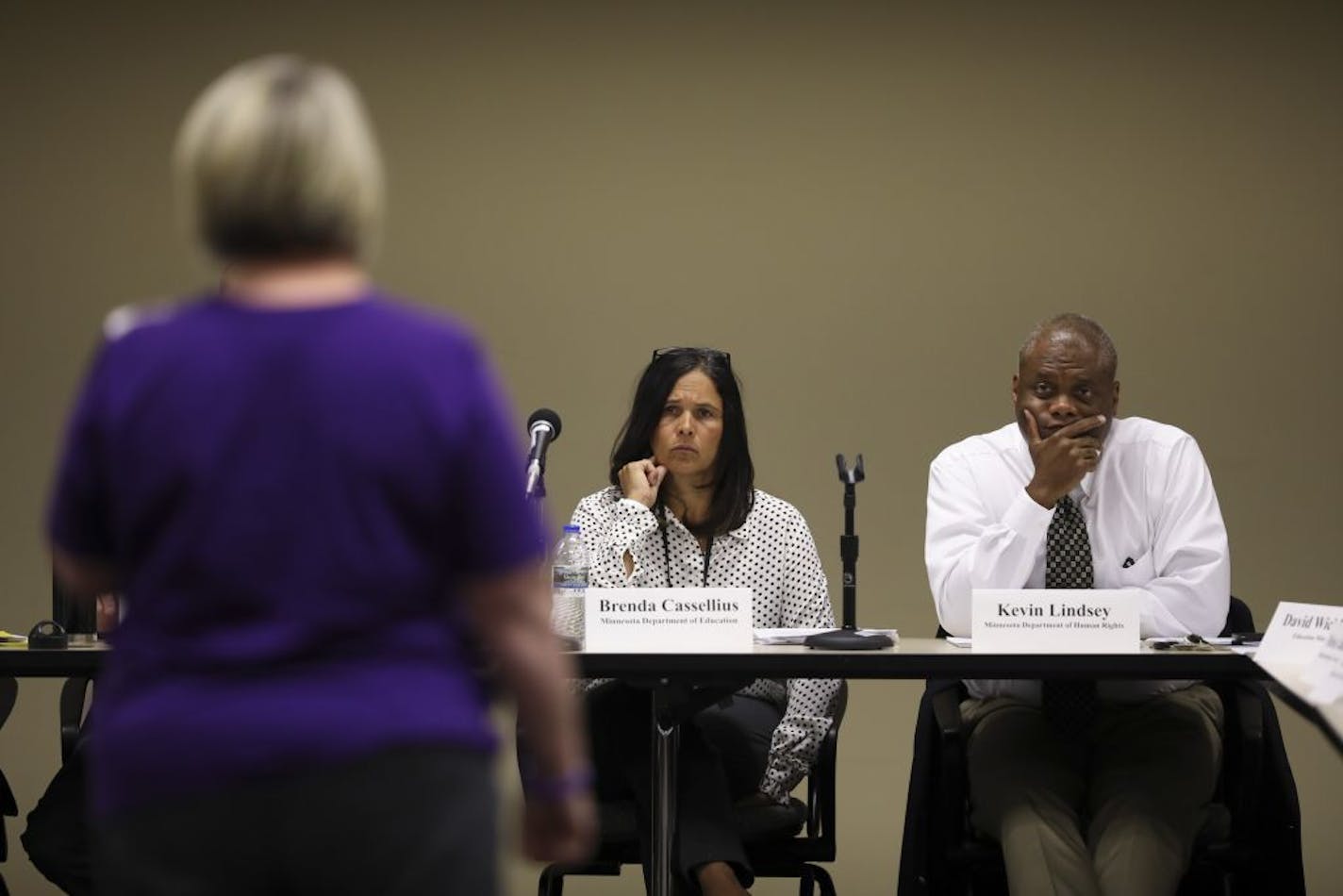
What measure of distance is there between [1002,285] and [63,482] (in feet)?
14.4

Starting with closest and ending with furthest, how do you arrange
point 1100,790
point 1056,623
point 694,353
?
point 1056,623, point 1100,790, point 694,353

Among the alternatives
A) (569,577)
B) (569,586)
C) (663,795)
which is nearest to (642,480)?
(569,577)

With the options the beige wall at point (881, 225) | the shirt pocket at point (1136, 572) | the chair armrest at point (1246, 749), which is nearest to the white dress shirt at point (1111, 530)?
the shirt pocket at point (1136, 572)

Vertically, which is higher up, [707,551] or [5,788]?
[707,551]

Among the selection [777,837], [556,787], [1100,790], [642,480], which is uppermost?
[642,480]

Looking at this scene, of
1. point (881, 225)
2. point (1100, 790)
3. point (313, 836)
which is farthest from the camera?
point (881, 225)

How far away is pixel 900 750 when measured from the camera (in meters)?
5.53

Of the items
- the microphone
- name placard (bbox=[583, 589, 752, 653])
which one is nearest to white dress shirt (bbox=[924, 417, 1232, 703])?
name placard (bbox=[583, 589, 752, 653])

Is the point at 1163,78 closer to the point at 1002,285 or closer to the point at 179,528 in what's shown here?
the point at 1002,285

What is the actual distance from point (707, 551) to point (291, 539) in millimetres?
2669

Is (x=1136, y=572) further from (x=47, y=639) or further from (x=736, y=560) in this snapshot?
(x=47, y=639)

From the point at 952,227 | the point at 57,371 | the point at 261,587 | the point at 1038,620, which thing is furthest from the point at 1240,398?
the point at 261,587

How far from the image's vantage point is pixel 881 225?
5504 millimetres

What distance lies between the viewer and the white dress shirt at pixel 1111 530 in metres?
3.52
